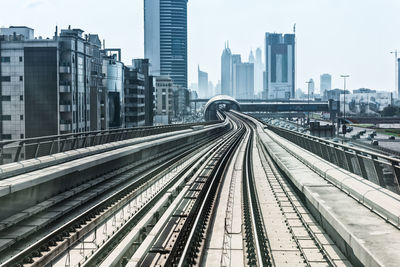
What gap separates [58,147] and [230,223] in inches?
384

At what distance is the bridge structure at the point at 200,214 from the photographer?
1126cm

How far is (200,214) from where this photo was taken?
15.9 metres

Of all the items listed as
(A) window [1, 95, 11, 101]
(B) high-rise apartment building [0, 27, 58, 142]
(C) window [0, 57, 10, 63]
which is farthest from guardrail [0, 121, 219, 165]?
(C) window [0, 57, 10, 63]

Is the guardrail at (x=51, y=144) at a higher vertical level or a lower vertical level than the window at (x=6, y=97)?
lower

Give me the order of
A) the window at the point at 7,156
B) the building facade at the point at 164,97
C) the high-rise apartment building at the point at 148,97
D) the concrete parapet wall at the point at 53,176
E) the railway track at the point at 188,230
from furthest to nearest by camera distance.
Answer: the building facade at the point at 164,97, the high-rise apartment building at the point at 148,97, the window at the point at 7,156, the concrete parapet wall at the point at 53,176, the railway track at the point at 188,230

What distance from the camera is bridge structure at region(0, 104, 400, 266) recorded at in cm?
1126

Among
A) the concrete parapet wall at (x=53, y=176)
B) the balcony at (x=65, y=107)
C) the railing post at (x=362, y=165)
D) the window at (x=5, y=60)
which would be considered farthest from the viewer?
the balcony at (x=65, y=107)

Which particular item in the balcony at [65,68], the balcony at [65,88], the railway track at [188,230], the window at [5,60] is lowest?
the railway track at [188,230]

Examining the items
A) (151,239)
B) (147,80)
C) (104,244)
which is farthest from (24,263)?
(147,80)

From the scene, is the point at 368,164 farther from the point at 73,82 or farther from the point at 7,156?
the point at 73,82

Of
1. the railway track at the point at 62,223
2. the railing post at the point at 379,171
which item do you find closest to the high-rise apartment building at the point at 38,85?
the railway track at the point at 62,223

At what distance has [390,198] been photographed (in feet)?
38.5

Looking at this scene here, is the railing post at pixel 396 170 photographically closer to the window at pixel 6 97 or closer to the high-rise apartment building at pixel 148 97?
the window at pixel 6 97

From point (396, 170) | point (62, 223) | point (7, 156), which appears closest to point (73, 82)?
point (7, 156)
